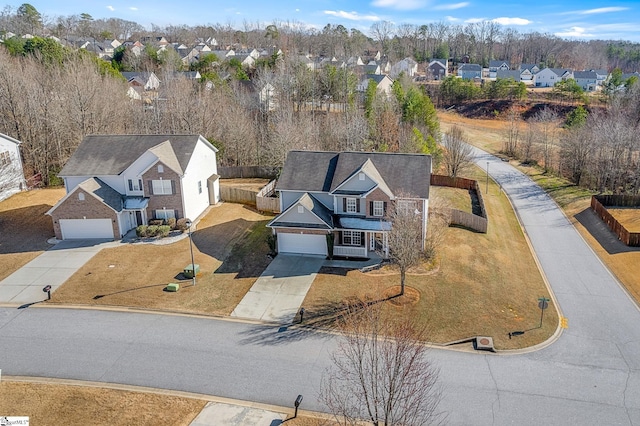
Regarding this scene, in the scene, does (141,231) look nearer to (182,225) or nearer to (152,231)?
(152,231)

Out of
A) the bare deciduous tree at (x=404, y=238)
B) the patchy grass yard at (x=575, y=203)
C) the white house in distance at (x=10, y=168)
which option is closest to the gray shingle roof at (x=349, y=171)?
the bare deciduous tree at (x=404, y=238)

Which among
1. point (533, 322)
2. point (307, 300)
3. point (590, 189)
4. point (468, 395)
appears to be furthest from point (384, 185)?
point (590, 189)

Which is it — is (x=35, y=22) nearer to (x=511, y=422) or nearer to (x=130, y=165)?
(x=130, y=165)

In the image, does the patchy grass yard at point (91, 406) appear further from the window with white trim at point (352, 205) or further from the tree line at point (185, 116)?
the tree line at point (185, 116)

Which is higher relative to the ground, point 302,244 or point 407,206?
point 407,206

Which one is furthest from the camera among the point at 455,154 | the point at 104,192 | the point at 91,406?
the point at 455,154

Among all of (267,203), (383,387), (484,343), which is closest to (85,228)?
(267,203)

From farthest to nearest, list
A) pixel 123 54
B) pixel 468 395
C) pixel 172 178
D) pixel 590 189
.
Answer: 1. pixel 123 54
2. pixel 590 189
3. pixel 172 178
4. pixel 468 395
